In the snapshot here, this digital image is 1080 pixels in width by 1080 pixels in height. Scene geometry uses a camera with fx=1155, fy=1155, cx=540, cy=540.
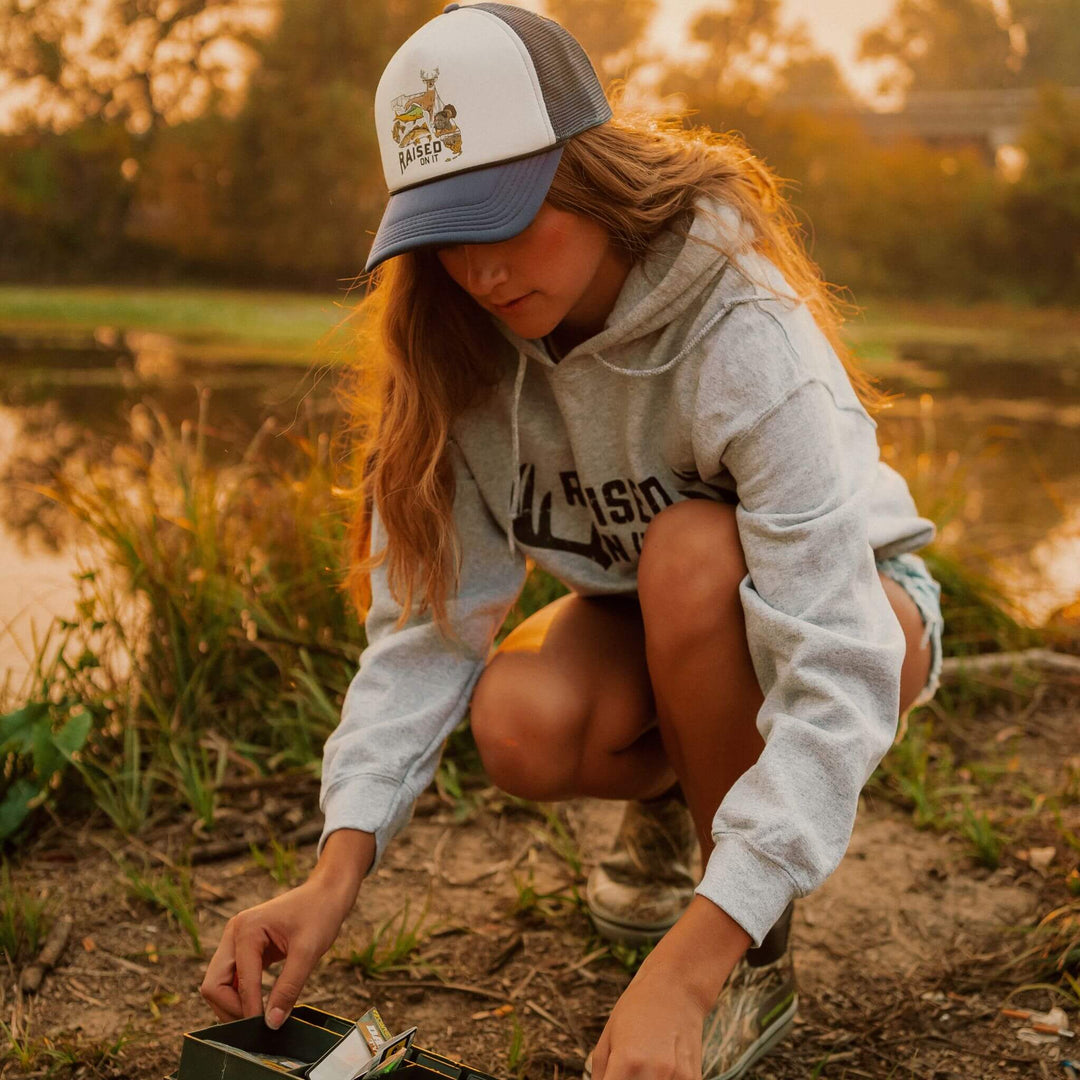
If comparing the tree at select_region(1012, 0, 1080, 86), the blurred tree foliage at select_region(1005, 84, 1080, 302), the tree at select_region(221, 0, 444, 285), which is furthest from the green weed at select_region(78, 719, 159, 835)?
the tree at select_region(1012, 0, 1080, 86)

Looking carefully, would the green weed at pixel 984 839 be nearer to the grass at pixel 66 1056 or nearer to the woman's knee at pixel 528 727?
the woman's knee at pixel 528 727

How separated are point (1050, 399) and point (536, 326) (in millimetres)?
5896

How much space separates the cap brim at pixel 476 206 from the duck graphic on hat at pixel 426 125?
3 cm

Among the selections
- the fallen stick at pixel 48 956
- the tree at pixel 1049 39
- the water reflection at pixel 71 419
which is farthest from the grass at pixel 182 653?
the tree at pixel 1049 39

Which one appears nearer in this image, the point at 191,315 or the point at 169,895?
the point at 169,895

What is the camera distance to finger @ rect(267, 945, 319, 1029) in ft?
3.25

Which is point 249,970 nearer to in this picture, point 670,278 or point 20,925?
point 20,925

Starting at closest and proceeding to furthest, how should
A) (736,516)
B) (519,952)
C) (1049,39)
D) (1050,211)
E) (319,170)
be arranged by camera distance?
1. (736,516)
2. (519,952)
3. (319,170)
4. (1050,211)
5. (1049,39)

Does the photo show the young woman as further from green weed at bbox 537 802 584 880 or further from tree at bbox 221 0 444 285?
tree at bbox 221 0 444 285

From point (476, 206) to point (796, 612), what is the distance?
1.56 ft

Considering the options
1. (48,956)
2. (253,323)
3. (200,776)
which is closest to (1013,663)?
(200,776)

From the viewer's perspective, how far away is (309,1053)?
3.29 ft

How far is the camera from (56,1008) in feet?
4.47

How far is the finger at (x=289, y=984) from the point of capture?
3.25 feet
